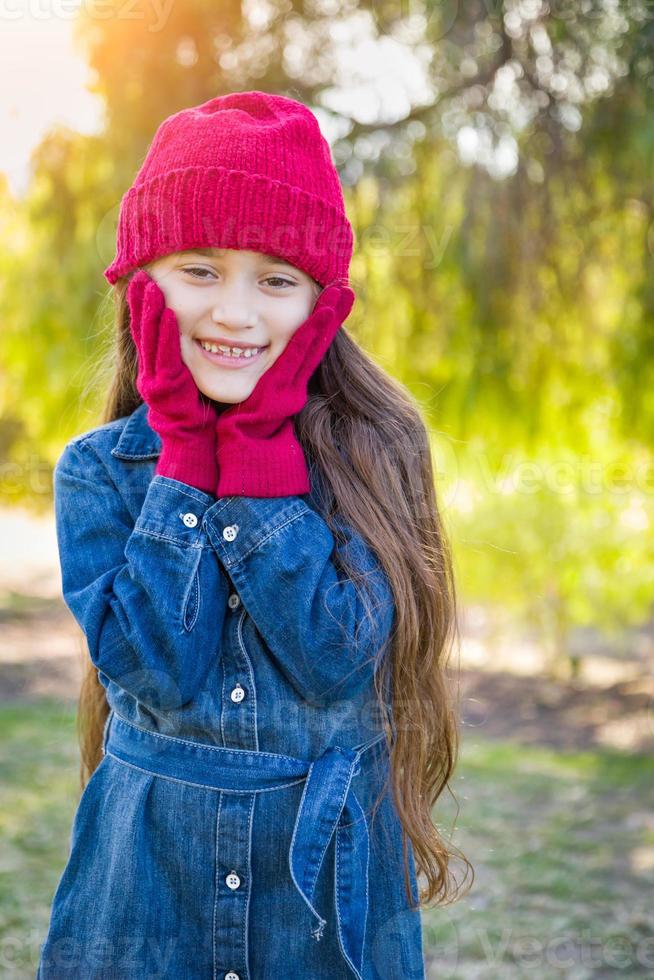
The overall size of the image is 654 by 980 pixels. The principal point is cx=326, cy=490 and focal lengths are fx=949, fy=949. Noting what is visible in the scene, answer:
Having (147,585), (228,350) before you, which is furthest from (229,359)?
(147,585)

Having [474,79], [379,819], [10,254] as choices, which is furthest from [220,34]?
[379,819]

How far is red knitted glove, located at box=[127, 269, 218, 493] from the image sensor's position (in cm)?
172

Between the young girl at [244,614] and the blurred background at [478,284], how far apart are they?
1798 millimetres

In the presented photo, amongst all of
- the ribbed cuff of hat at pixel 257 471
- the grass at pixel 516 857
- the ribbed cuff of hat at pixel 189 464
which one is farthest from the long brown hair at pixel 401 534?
the grass at pixel 516 857

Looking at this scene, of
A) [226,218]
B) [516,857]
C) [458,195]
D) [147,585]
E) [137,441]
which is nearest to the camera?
[147,585]

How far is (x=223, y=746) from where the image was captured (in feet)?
5.57

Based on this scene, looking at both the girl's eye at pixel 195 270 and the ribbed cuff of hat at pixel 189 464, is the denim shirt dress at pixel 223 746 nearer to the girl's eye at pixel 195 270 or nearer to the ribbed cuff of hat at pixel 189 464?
the ribbed cuff of hat at pixel 189 464

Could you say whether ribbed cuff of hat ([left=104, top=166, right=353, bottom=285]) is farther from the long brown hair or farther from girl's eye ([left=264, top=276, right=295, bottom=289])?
the long brown hair

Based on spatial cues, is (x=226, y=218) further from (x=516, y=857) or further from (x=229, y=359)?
(x=516, y=857)

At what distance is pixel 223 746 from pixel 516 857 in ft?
8.97

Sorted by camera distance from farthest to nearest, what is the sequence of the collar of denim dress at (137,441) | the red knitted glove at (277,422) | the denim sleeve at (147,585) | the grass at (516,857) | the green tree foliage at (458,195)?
the green tree foliage at (458,195)
the grass at (516,857)
the collar of denim dress at (137,441)
the red knitted glove at (277,422)
the denim sleeve at (147,585)

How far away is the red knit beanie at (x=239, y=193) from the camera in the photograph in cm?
173

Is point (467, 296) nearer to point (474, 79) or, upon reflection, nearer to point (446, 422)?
point (446, 422)

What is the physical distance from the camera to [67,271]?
5082 millimetres
